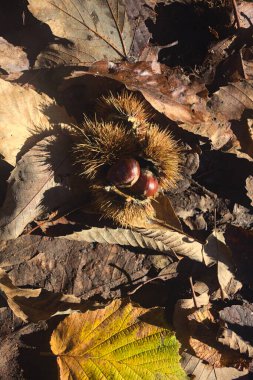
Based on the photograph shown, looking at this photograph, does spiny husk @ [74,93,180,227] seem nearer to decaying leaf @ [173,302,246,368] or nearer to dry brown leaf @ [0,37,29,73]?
dry brown leaf @ [0,37,29,73]

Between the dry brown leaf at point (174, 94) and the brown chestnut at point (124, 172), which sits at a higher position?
the dry brown leaf at point (174, 94)

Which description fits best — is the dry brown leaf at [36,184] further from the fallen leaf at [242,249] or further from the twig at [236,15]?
the twig at [236,15]

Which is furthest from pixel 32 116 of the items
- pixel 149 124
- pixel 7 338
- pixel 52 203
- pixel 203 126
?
pixel 7 338

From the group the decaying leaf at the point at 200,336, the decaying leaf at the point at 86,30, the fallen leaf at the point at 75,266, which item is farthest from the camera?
the decaying leaf at the point at 200,336

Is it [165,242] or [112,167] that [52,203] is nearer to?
[112,167]

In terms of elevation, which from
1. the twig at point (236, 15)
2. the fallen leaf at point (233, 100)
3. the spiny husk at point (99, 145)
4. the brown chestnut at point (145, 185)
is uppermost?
the twig at point (236, 15)

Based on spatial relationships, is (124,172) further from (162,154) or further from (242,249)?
(242,249)

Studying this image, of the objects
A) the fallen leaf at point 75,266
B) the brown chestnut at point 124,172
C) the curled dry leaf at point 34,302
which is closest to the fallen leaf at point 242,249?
the fallen leaf at point 75,266
